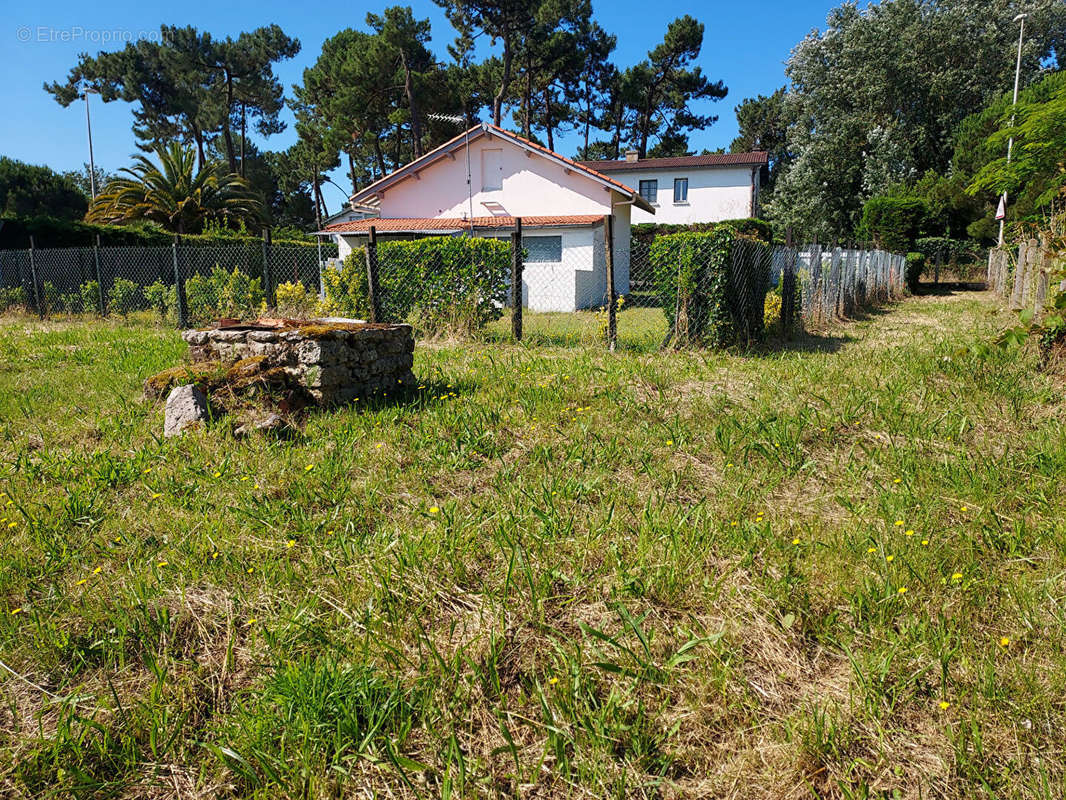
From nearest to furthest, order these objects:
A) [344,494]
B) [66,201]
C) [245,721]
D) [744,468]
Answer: [245,721], [344,494], [744,468], [66,201]

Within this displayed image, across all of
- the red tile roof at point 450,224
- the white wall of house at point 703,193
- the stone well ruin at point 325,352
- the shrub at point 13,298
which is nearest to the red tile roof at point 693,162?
the white wall of house at point 703,193

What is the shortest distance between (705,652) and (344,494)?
2.11 meters

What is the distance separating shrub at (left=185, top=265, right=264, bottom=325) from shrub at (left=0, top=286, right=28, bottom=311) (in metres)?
5.04

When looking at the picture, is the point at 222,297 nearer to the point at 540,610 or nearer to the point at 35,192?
the point at 540,610

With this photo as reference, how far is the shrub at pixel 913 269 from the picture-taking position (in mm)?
21359

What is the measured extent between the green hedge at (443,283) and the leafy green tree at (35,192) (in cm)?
3552

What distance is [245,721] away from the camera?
1983 mm

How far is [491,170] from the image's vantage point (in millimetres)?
20031

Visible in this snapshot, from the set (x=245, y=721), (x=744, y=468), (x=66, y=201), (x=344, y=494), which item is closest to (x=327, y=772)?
(x=245, y=721)

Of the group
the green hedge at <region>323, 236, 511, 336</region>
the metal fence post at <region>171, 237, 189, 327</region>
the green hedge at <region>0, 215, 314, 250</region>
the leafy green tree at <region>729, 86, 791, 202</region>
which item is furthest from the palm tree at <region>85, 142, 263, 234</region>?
the leafy green tree at <region>729, 86, 791, 202</region>

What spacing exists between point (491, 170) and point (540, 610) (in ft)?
63.6

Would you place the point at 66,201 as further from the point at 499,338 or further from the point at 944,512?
the point at 944,512

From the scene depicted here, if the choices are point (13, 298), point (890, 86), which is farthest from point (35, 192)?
point (890, 86)

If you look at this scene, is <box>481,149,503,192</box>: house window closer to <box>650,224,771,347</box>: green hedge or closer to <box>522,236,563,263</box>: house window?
<box>522,236,563,263</box>: house window
